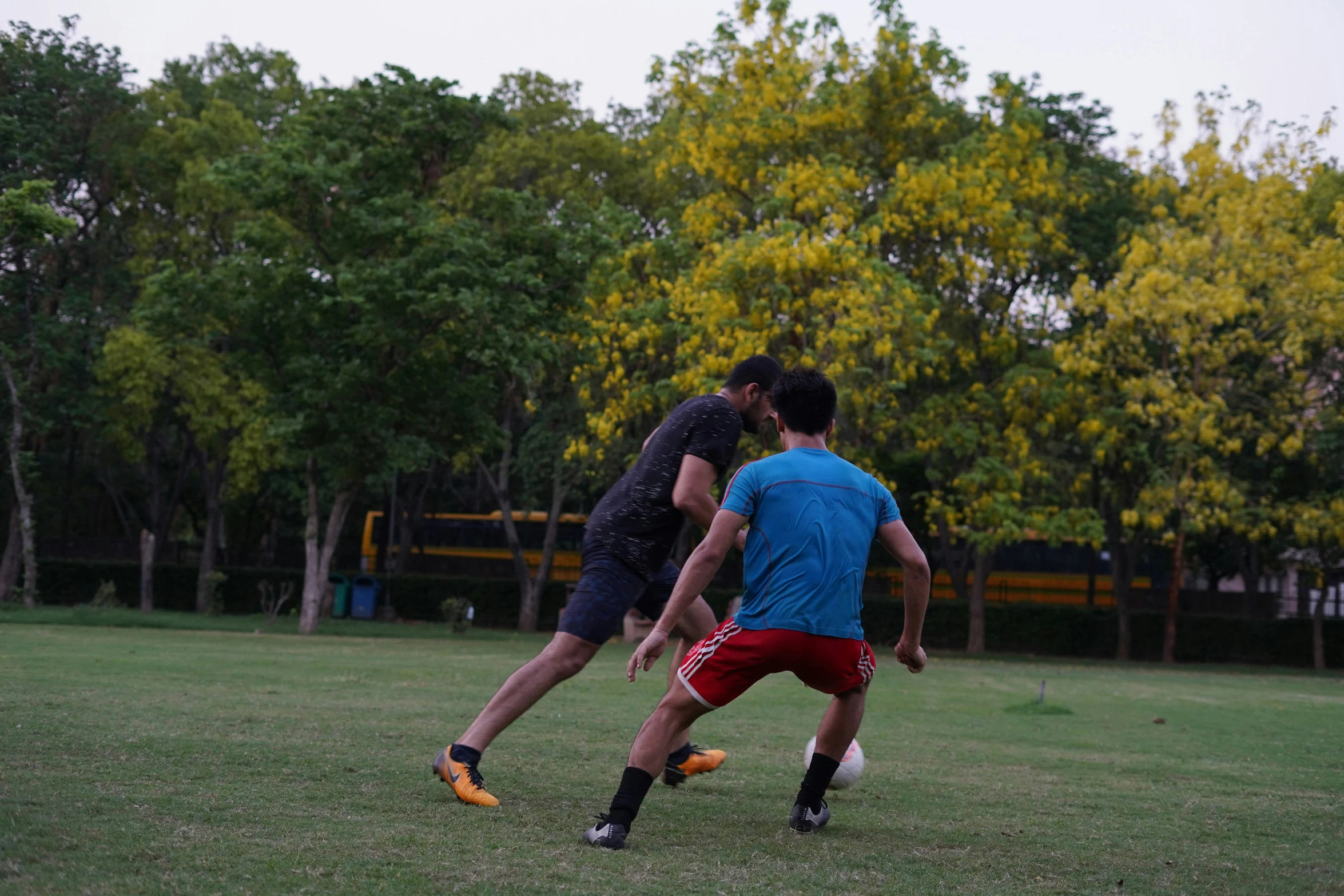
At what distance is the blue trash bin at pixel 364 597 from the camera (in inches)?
1423

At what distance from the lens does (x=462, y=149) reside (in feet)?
82.2

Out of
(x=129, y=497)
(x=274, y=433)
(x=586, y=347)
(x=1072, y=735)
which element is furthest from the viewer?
(x=129, y=497)

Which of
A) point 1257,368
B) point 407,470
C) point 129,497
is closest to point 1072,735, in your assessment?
point 407,470

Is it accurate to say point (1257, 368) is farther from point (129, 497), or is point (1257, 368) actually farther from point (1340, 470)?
point (129, 497)

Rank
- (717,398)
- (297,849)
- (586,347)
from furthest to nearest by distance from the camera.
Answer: (586,347), (717,398), (297,849)

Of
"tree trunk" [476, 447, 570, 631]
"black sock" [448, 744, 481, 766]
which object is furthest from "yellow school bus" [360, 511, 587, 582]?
"black sock" [448, 744, 481, 766]

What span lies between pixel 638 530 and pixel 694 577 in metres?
1.03

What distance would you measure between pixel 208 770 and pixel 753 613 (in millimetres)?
2622

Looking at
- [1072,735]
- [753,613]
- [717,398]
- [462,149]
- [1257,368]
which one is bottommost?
[1072,735]

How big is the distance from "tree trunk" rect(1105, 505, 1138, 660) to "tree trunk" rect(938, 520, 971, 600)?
3.25 metres

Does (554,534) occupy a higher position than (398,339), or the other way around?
→ (398,339)

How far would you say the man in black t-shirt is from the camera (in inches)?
215

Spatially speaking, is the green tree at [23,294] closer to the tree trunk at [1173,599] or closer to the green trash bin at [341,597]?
the green trash bin at [341,597]

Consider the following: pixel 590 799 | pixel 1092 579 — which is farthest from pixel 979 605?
pixel 590 799
